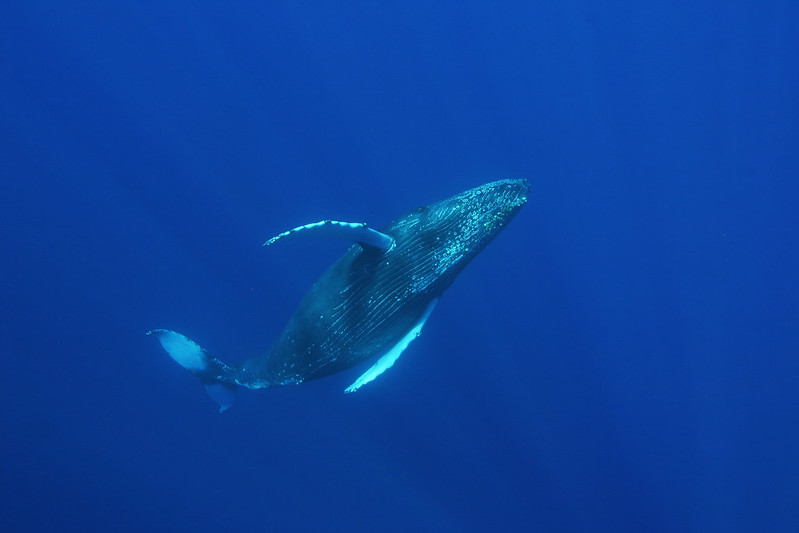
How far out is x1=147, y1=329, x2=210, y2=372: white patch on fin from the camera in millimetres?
6344

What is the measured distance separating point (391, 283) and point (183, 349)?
271 cm

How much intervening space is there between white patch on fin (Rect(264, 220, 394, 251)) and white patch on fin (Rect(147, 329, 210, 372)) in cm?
221

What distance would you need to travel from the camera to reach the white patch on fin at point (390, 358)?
5.38 meters

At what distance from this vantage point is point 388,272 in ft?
18.2

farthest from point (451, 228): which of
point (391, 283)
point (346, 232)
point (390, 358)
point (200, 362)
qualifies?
point (200, 362)

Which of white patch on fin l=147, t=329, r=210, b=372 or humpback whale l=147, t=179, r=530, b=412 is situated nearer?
humpback whale l=147, t=179, r=530, b=412

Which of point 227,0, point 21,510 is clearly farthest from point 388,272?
point 21,510

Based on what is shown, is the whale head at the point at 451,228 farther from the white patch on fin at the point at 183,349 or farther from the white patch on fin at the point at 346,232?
the white patch on fin at the point at 183,349

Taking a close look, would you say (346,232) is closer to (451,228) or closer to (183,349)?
(451,228)

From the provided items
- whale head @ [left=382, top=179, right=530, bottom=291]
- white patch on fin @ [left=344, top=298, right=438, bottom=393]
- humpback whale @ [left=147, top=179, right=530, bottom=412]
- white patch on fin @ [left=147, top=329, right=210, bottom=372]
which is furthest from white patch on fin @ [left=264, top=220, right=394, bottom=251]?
white patch on fin @ [left=147, top=329, right=210, bottom=372]

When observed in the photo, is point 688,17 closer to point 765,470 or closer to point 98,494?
point 765,470

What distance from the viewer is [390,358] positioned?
222 inches

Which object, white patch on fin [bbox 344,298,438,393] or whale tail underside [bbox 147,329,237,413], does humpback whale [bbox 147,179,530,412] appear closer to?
white patch on fin [bbox 344,298,438,393]

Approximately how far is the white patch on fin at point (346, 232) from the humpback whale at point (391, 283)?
1.2 inches
